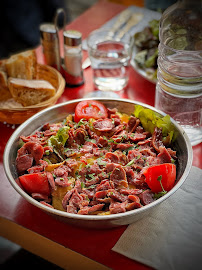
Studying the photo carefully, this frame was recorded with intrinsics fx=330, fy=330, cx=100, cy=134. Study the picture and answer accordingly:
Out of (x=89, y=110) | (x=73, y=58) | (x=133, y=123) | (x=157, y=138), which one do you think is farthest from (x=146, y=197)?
(x=73, y=58)

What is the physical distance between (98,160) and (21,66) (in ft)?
2.82

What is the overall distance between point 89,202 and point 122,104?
1.85 feet

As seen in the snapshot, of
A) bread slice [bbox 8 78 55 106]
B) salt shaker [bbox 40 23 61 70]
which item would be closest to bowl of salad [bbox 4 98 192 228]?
bread slice [bbox 8 78 55 106]

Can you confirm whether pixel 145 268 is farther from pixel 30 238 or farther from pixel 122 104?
pixel 122 104

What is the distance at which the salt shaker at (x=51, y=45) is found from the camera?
1925 mm

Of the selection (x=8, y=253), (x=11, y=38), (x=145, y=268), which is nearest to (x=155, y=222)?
(x=145, y=268)

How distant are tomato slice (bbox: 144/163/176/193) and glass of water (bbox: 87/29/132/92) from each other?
0.87 metres

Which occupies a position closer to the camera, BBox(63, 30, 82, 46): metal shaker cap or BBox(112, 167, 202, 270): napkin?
BBox(112, 167, 202, 270): napkin

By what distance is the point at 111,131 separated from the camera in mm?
1444

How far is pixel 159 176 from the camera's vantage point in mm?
1155

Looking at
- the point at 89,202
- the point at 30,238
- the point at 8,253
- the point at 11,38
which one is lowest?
the point at 8,253

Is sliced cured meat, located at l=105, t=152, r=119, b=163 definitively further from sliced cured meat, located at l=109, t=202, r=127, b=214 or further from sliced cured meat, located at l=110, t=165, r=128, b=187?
sliced cured meat, located at l=109, t=202, r=127, b=214

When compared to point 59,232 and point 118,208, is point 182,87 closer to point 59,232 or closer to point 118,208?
point 118,208

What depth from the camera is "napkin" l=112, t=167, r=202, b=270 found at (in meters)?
1.05
